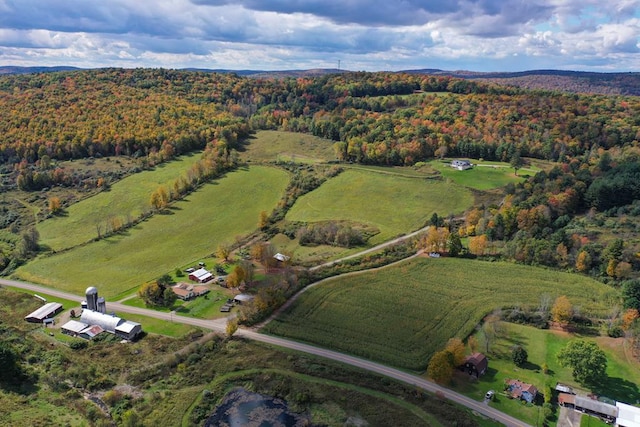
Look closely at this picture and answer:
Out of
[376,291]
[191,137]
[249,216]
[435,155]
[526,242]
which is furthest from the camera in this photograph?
[191,137]

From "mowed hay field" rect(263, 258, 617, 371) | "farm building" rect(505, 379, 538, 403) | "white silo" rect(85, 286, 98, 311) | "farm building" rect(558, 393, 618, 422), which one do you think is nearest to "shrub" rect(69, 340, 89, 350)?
"white silo" rect(85, 286, 98, 311)

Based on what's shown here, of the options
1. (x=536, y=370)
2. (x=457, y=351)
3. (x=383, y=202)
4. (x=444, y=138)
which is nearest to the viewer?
(x=457, y=351)

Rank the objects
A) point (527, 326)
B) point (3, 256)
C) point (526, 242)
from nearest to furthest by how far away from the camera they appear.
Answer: point (527, 326), point (526, 242), point (3, 256)

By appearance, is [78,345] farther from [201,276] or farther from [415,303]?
[415,303]

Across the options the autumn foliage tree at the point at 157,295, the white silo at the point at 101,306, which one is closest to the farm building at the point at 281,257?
the autumn foliage tree at the point at 157,295

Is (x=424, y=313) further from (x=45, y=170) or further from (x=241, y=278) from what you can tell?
(x=45, y=170)

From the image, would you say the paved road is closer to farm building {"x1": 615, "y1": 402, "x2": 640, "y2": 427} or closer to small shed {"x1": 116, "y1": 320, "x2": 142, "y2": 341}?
small shed {"x1": 116, "y1": 320, "x2": 142, "y2": 341}

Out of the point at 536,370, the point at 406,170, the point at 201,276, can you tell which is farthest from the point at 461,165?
the point at 536,370

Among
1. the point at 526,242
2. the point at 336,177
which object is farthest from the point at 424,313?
the point at 336,177
